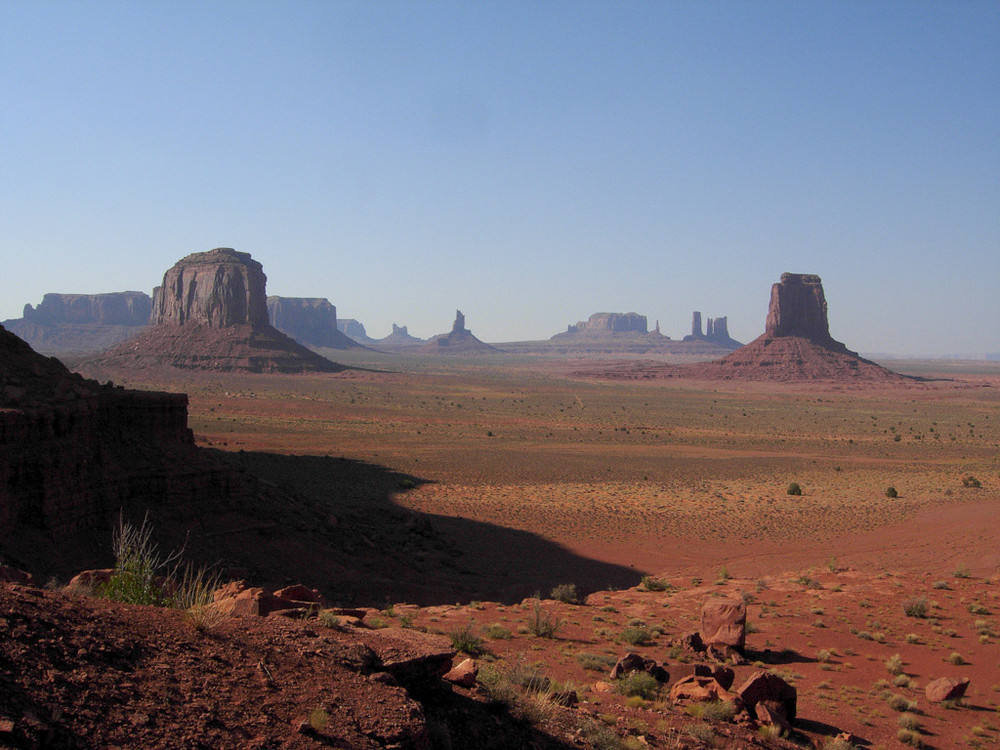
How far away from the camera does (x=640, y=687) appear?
8969mm

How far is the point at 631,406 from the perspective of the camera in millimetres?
84438

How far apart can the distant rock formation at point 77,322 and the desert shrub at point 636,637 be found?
19236 cm

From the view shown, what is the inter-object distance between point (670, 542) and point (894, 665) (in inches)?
511

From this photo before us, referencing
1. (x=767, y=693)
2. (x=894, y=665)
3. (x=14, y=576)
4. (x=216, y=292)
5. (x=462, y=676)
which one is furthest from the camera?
(x=216, y=292)

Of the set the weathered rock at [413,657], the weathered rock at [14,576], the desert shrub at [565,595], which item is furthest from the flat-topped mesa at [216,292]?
the weathered rock at [413,657]

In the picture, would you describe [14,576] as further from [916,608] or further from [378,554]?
[916,608]

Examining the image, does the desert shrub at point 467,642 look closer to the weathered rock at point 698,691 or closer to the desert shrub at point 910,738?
the weathered rock at point 698,691

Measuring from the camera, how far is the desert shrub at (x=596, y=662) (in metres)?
10.6

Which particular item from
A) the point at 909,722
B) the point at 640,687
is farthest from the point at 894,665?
the point at 640,687

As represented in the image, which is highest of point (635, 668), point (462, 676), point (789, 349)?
point (789, 349)

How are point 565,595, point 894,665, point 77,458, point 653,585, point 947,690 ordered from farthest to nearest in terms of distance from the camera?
point 653,585 < point 565,595 < point 77,458 < point 894,665 < point 947,690

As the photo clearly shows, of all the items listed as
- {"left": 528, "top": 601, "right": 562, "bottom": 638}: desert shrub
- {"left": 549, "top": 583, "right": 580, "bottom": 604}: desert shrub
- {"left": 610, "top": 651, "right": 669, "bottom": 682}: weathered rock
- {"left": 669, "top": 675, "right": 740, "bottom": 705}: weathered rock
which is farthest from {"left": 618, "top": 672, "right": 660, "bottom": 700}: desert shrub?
{"left": 549, "top": 583, "right": 580, "bottom": 604}: desert shrub

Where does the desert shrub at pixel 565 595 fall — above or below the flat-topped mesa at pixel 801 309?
below

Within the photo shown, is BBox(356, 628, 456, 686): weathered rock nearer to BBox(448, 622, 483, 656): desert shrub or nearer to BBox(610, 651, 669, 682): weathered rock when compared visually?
BBox(448, 622, 483, 656): desert shrub
